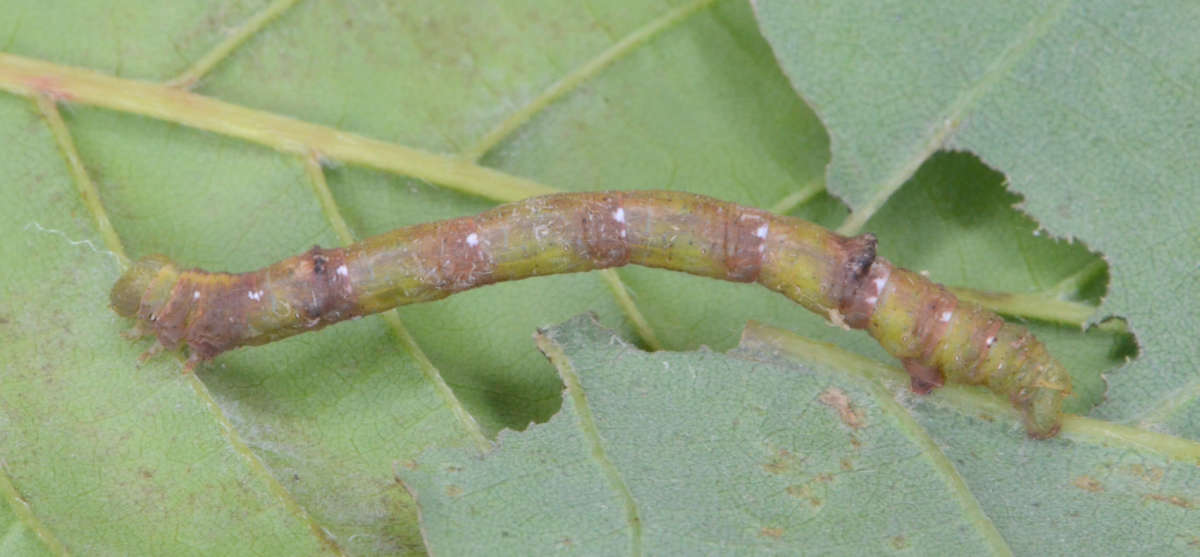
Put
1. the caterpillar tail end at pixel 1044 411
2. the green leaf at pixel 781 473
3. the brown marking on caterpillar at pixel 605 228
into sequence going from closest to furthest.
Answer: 1. the green leaf at pixel 781 473
2. the caterpillar tail end at pixel 1044 411
3. the brown marking on caterpillar at pixel 605 228

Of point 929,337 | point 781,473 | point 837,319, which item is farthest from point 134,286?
point 929,337

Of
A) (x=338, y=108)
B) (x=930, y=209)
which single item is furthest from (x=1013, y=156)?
(x=338, y=108)

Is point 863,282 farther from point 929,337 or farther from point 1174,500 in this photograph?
point 1174,500

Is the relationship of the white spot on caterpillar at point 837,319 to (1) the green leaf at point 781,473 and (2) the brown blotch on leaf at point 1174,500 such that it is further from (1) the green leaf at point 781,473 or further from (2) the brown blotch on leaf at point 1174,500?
(2) the brown blotch on leaf at point 1174,500

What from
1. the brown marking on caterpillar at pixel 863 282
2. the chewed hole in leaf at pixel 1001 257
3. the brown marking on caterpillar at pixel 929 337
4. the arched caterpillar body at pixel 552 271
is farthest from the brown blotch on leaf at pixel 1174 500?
the brown marking on caterpillar at pixel 863 282

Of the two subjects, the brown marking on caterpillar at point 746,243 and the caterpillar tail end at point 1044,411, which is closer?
the caterpillar tail end at point 1044,411

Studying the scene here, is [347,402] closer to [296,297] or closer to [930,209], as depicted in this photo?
[296,297]

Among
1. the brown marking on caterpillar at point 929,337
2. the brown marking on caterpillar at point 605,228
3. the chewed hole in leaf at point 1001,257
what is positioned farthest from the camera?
the chewed hole in leaf at point 1001,257
